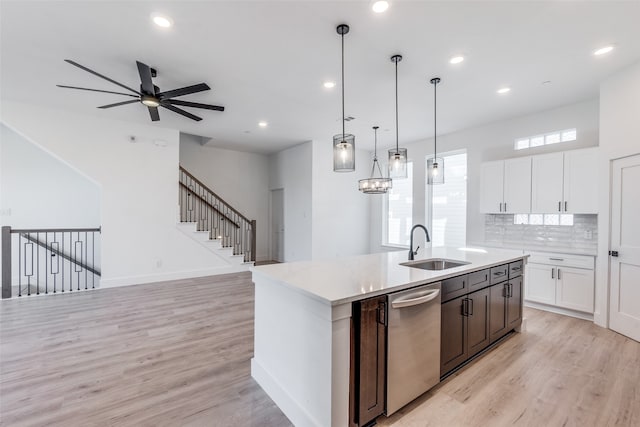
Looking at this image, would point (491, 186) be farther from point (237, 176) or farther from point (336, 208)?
point (237, 176)

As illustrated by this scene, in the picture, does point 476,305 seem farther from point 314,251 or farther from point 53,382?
point 314,251

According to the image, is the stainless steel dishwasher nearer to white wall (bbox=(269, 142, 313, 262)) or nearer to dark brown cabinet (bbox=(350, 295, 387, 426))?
dark brown cabinet (bbox=(350, 295, 387, 426))

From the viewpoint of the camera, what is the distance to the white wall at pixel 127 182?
4.84 metres

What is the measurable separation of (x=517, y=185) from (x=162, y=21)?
513 centimetres

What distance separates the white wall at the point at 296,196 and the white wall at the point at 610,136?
4.92 metres

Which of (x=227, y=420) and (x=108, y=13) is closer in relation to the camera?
(x=227, y=420)

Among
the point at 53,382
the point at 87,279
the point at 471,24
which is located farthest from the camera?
the point at 87,279

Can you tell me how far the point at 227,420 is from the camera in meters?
1.92

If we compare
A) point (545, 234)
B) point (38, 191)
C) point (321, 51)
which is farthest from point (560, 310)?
point (38, 191)

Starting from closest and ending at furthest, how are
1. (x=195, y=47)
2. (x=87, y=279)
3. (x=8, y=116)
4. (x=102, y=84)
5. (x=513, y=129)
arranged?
(x=195, y=47), (x=102, y=84), (x=8, y=116), (x=513, y=129), (x=87, y=279)

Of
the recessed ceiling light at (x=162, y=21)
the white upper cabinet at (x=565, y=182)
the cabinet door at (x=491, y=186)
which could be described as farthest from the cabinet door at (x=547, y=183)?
the recessed ceiling light at (x=162, y=21)

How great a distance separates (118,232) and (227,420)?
15.4ft

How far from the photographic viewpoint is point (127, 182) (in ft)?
17.7

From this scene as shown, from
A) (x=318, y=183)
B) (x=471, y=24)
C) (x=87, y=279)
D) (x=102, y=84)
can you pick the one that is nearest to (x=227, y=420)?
(x=471, y=24)
